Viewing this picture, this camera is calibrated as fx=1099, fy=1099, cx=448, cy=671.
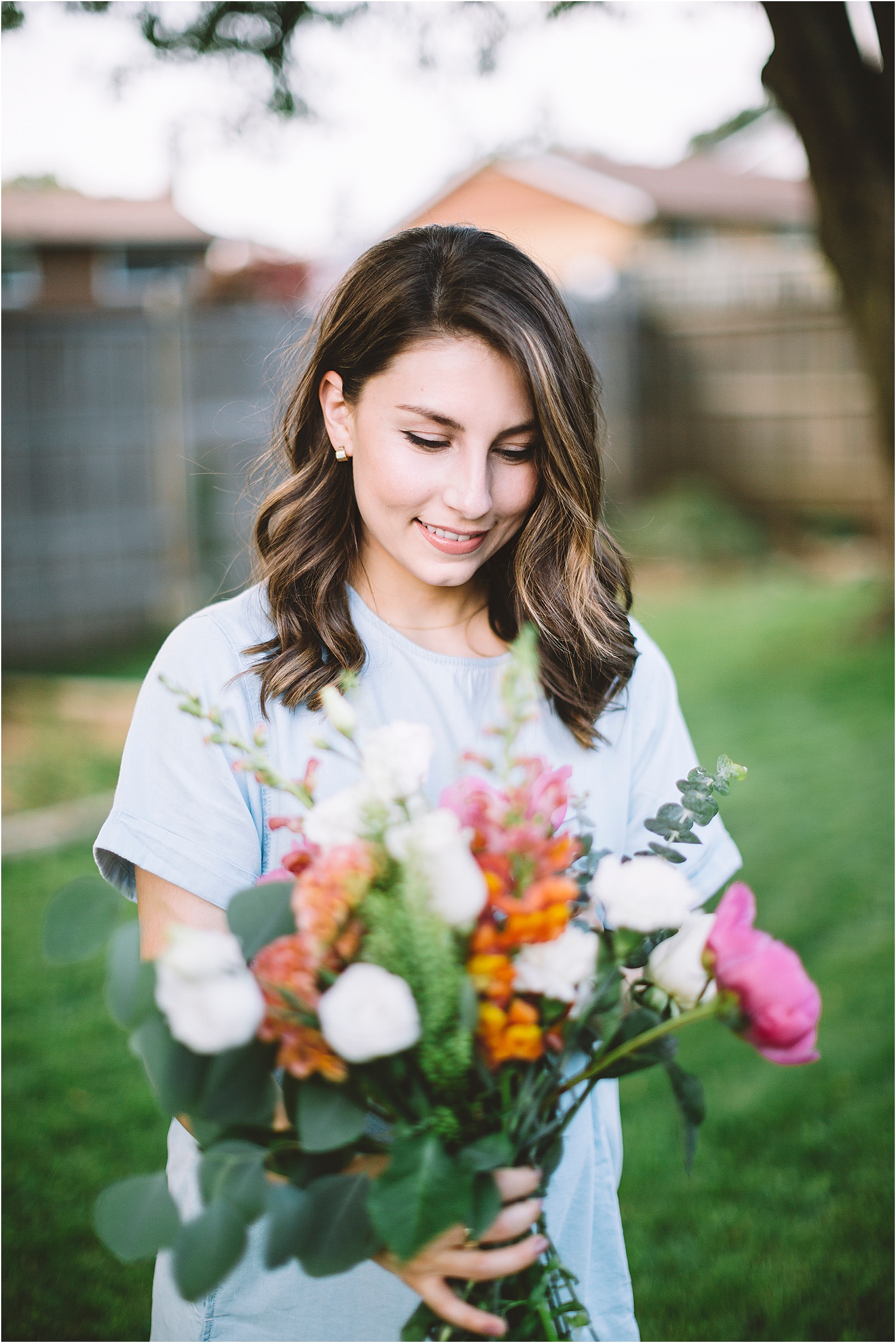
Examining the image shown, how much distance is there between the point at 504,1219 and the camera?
0.97 metres

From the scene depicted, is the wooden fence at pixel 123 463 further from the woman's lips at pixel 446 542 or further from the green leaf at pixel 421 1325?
the green leaf at pixel 421 1325

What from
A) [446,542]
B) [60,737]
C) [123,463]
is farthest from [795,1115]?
[123,463]

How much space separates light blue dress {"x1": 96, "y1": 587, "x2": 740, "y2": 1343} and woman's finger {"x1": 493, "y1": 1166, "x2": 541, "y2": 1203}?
0.46m

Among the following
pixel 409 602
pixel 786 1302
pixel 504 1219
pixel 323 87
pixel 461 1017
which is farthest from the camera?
pixel 323 87

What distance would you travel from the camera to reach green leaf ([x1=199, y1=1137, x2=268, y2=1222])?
2.88 ft

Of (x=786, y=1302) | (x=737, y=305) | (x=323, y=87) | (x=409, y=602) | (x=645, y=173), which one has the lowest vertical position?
(x=786, y=1302)

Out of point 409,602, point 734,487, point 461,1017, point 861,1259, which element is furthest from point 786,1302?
point 734,487

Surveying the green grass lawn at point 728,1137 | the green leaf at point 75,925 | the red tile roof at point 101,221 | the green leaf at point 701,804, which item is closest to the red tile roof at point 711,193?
the red tile roof at point 101,221

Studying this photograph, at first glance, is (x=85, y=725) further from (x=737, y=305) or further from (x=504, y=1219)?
(x=737, y=305)

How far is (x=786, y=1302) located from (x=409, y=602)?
1.96m

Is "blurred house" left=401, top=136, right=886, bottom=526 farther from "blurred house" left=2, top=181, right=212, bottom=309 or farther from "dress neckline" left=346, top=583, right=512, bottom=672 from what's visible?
"blurred house" left=2, top=181, right=212, bottom=309

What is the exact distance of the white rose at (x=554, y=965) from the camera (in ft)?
2.87

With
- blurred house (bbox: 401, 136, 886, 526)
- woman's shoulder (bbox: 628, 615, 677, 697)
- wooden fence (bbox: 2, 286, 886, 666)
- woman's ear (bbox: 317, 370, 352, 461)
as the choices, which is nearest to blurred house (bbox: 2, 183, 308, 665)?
wooden fence (bbox: 2, 286, 886, 666)

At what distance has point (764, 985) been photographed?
926 millimetres
